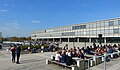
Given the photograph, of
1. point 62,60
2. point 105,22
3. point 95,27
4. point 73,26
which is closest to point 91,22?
point 95,27

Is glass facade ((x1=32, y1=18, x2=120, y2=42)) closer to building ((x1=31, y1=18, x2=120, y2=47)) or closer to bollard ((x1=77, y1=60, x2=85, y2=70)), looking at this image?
building ((x1=31, y1=18, x2=120, y2=47))

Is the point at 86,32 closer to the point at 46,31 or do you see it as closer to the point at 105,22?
the point at 105,22

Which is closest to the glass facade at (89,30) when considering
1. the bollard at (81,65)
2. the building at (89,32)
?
the building at (89,32)

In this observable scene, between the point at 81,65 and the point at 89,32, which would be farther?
the point at 89,32

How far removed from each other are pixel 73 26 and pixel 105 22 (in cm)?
1946

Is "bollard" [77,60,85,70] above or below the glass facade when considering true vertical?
below

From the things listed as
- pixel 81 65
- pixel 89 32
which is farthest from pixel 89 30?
pixel 81 65

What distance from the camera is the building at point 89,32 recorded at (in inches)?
1866

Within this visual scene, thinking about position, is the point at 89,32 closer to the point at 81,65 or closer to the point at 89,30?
the point at 89,30

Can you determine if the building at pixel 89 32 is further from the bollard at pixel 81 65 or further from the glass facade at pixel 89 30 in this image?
the bollard at pixel 81 65

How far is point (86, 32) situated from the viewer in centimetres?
5800

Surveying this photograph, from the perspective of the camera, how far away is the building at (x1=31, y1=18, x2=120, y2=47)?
1866 inches

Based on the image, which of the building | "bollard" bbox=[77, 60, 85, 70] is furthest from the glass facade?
"bollard" bbox=[77, 60, 85, 70]

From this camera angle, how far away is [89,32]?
56.8 metres
